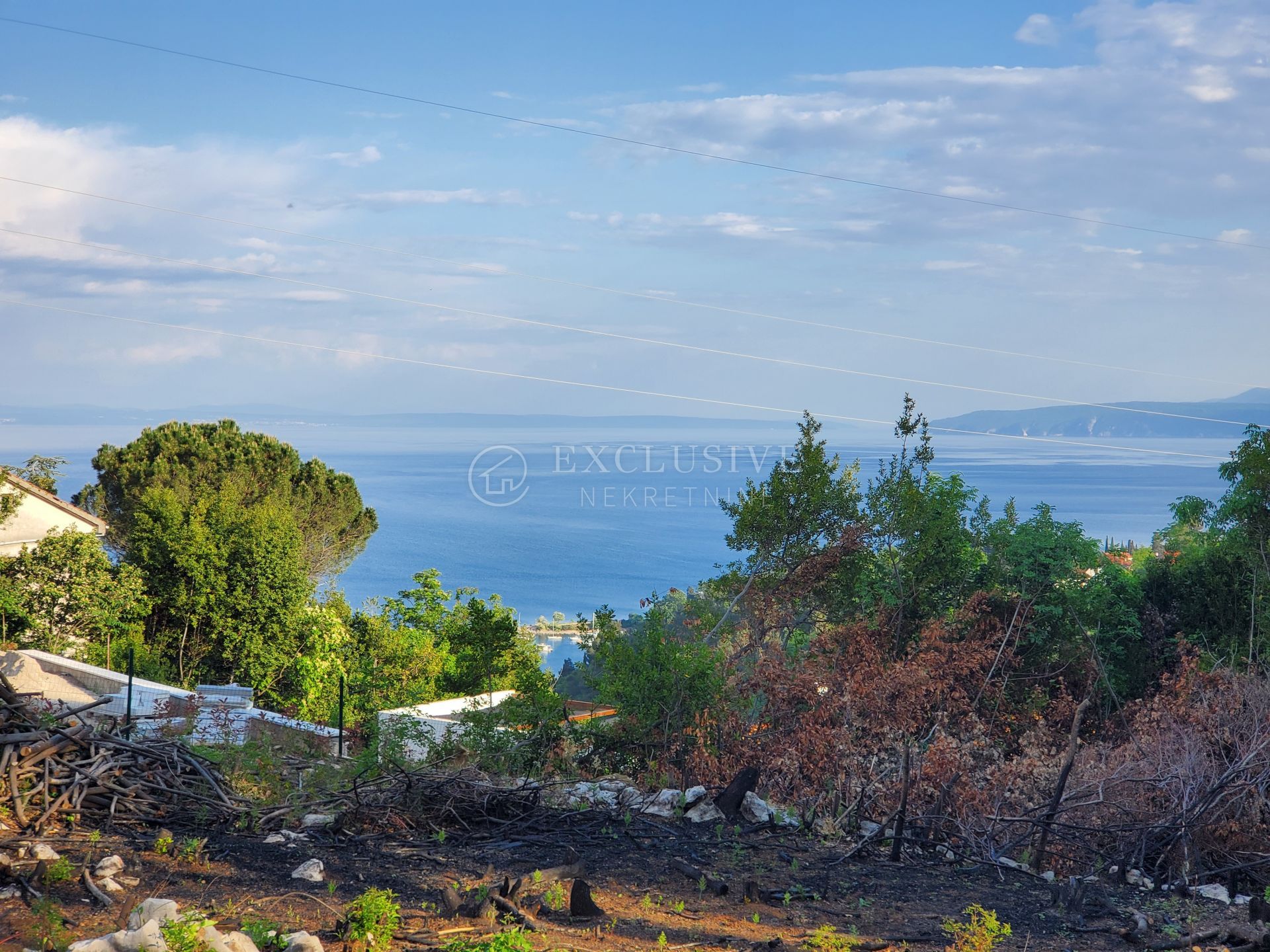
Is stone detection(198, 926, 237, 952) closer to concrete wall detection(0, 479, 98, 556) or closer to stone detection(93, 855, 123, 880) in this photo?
stone detection(93, 855, 123, 880)

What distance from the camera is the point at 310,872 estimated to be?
16.9 feet

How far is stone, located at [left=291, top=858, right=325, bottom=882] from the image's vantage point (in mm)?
5117

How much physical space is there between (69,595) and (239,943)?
1968cm

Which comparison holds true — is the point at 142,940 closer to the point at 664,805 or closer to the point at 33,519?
the point at 664,805

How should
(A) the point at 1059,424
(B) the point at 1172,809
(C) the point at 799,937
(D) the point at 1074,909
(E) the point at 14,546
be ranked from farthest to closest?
(A) the point at 1059,424, (E) the point at 14,546, (B) the point at 1172,809, (D) the point at 1074,909, (C) the point at 799,937

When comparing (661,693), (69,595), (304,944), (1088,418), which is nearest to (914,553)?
(661,693)

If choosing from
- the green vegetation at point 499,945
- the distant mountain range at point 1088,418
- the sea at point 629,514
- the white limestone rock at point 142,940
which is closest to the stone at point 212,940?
the white limestone rock at point 142,940

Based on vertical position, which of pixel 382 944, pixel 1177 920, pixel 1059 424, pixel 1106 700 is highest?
pixel 1059 424

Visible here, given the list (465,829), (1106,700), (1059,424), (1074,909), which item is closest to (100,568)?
(465,829)

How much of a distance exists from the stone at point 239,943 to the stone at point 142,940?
23cm

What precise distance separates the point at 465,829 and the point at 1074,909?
353 centimetres

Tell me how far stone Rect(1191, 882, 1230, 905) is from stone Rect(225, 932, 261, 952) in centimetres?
524

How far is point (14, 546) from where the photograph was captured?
22.9 m

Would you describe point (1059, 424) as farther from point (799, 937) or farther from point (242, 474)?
point (799, 937)
